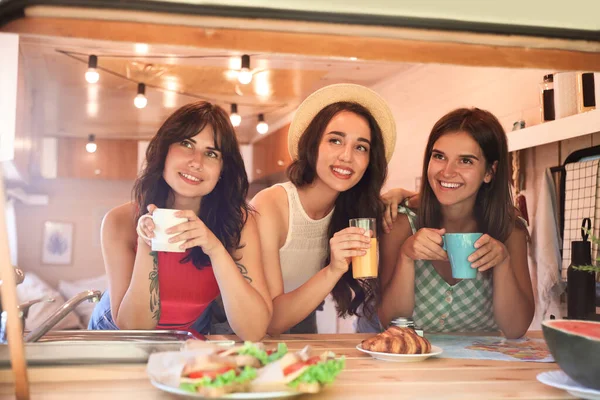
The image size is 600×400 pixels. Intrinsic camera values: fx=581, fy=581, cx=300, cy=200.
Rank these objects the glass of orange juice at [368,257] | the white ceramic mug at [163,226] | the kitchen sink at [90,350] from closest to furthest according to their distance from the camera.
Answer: the kitchen sink at [90,350] < the white ceramic mug at [163,226] < the glass of orange juice at [368,257]

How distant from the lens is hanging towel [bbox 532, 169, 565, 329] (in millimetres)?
2355

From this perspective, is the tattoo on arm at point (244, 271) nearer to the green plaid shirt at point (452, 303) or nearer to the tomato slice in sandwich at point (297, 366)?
the green plaid shirt at point (452, 303)

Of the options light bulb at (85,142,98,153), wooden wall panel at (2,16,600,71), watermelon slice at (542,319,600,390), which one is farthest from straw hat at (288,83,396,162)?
light bulb at (85,142,98,153)

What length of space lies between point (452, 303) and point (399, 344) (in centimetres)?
77

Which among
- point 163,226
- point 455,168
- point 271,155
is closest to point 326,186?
point 455,168

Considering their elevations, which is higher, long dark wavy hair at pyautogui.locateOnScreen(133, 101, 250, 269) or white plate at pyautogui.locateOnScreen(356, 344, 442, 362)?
long dark wavy hair at pyautogui.locateOnScreen(133, 101, 250, 269)

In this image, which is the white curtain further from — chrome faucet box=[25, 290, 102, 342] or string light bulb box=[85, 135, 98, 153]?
chrome faucet box=[25, 290, 102, 342]

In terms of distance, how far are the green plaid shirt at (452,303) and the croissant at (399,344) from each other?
71 centimetres

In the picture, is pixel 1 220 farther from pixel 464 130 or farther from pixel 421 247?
pixel 464 130

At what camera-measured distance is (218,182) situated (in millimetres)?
1765

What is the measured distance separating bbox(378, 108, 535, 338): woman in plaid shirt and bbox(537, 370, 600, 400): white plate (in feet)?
2.66

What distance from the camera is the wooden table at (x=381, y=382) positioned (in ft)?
2.61

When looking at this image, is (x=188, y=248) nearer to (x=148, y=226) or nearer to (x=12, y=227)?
(x=148, y=226)

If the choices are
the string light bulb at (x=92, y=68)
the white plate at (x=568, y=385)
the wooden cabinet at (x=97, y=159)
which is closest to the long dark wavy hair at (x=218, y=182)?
the white plate at (x=568, y=385)
